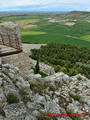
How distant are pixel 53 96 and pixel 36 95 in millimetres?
1654

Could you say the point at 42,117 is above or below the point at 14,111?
below

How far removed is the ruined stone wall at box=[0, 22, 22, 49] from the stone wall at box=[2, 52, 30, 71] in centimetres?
248

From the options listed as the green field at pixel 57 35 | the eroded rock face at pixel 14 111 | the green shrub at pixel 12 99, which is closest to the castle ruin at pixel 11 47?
the green shrub at pixel 12 99

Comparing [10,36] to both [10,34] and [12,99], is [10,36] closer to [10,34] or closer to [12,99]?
[10,34]

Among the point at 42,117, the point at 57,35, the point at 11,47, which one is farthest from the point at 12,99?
the point at 57,35

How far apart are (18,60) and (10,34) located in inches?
145

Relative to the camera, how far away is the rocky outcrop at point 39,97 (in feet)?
21.4

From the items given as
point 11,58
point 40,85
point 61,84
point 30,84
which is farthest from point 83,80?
point 11,58

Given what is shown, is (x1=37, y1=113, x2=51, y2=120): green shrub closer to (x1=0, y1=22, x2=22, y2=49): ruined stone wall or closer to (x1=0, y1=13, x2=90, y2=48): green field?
(x1=0, y1=22, x2=22, y2=49): ruined stone wall

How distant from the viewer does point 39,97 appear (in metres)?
8.47

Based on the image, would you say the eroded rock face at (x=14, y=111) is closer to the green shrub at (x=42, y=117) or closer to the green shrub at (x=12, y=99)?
the green shrub at (x=12, y=99)

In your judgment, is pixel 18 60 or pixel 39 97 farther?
pixel 18 60

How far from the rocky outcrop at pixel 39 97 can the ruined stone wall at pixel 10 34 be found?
5540 mm

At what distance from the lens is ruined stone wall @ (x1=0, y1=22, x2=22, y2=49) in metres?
13.9
